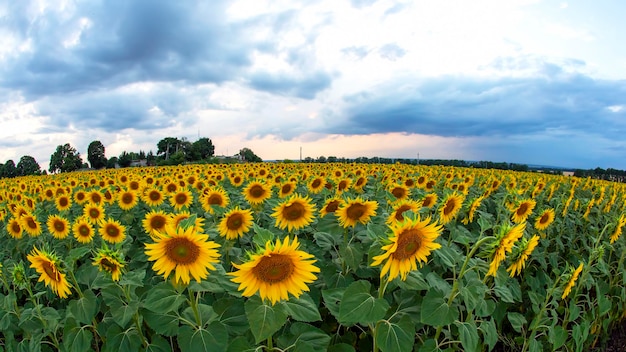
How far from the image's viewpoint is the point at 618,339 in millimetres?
6574

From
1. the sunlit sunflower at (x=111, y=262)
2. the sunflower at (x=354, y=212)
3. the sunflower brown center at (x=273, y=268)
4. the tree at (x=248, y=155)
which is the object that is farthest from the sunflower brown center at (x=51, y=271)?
the tree at (x=248, y=155)

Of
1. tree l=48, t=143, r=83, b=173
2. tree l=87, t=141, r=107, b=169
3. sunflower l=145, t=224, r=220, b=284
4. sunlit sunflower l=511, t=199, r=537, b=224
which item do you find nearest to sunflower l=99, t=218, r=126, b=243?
sunflower l=145, t=224, r=220, b=284

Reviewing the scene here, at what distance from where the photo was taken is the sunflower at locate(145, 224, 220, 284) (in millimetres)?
2387

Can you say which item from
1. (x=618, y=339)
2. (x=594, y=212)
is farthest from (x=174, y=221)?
(x=594, y=212)

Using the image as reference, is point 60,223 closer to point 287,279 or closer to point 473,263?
point 287,279

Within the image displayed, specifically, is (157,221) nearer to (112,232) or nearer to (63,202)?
(112,232)

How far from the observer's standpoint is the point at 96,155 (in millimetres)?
63375

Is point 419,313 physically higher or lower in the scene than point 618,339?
higher

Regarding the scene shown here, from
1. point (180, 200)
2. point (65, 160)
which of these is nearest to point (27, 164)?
point (65, 160)

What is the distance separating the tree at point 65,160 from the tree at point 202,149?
14.9 meters

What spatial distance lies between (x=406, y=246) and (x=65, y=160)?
58464mm

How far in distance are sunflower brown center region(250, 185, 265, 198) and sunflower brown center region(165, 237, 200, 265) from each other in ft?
8.68

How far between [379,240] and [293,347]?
0.87 metres

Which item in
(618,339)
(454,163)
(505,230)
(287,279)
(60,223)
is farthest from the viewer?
(454,163)
